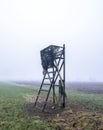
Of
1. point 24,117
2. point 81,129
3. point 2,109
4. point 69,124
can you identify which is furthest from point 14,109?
point 81,129

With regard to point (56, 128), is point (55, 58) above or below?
above

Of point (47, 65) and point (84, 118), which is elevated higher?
point (47, 65)

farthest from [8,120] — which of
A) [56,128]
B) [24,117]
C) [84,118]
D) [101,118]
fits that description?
[101,118]

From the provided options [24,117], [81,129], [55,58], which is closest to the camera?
[81,129]

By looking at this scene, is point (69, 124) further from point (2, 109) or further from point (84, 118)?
point (2, 109)

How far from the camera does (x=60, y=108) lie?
23.2 meters

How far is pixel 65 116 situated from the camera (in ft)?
63.4

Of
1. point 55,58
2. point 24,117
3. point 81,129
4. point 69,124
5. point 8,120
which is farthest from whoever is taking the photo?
point 55,58

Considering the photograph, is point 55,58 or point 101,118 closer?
point 101,118

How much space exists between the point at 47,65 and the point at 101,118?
31.2 feet

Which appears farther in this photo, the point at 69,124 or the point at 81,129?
the point at 69,124

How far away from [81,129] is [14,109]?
878 centimetres

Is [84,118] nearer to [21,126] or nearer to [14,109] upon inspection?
[21,126]

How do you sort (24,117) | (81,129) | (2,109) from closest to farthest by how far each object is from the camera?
(81,129)
(24,117)
(2,109)
